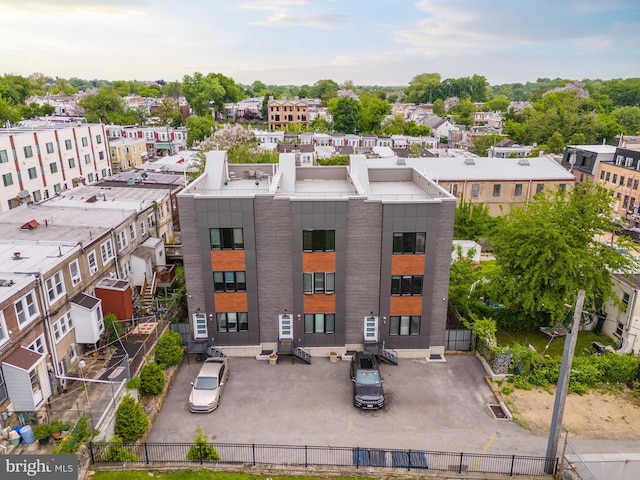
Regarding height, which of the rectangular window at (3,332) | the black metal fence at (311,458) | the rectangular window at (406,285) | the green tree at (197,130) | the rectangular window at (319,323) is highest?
the green tree at (197,130)

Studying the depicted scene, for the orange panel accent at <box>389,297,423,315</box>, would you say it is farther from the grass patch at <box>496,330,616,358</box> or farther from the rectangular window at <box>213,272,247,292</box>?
the rectangular window at <box>213,272,247,292</box>

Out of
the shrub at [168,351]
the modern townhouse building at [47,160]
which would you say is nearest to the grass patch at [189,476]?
the shrub at [168,351]

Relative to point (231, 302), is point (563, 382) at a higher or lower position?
higher

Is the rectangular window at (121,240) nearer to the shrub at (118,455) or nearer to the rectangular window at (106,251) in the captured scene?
the rectangular window at (106,251)

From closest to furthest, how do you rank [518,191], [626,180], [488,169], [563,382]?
[563,382] < [518,191] < [488,169] < [626,180]

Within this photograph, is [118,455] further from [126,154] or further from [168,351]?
[126,154]

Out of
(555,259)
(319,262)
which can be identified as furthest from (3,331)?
(555,259)
